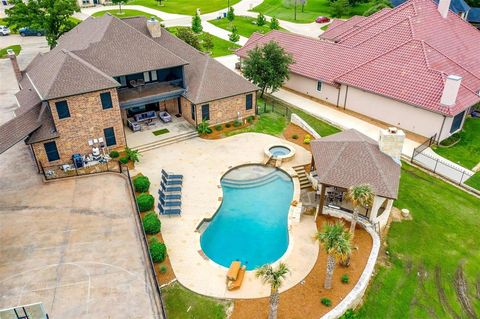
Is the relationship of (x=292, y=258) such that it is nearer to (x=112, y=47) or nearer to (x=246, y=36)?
(x=112, y=47)

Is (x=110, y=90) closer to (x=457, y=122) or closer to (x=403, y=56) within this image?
(x=403, y=56)

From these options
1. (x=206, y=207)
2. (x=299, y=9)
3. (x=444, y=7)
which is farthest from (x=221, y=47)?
(x=206, y=207)

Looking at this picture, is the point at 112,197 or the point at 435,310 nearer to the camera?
the point at 435,310

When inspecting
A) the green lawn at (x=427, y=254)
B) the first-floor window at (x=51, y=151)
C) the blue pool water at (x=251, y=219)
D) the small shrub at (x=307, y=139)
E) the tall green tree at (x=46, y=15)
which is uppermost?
the tall green tree at (x=46, y=15)

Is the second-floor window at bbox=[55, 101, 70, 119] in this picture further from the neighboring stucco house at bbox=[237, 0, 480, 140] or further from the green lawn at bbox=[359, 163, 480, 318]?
the neighboring stucco house at bbox=[237, 0, 480, 140]

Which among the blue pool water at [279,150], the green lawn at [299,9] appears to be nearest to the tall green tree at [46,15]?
the blue pool water at [279,150]

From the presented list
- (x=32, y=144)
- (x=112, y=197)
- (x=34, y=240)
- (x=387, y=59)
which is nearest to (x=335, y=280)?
(x=112, y=197)

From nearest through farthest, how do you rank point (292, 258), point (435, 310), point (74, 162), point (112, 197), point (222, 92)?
point (435, 310), point (292, 258), point (112, 197), point (74, 162), point (222, 92)

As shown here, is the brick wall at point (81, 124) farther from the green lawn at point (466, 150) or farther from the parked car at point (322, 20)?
the parked car at point (322, 20)
